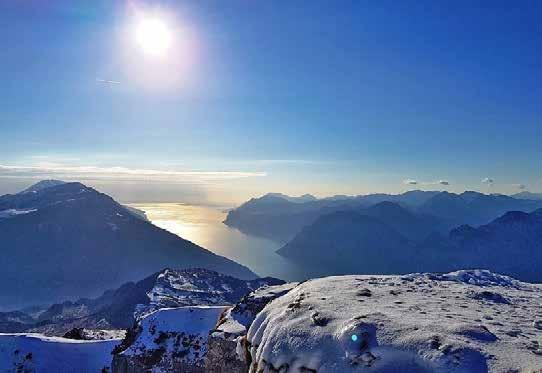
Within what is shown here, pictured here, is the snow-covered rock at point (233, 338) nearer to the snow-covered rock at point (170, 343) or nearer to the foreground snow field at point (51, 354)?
the snow-covered rock at point (170, 343)

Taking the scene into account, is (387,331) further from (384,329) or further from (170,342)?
(170,342)

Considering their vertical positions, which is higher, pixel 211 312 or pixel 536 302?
pixel 536 302

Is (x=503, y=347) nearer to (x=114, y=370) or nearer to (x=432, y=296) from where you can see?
(x=432, y=296)

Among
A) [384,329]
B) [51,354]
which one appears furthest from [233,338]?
[51,354]

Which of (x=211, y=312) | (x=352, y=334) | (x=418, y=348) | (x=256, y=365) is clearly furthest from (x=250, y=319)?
(x=211, y=312)

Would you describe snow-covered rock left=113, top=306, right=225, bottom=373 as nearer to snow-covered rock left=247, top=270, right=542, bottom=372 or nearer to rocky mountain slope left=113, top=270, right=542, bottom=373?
rocky mountain slope left=113, top=270, right=542, bottom=373
